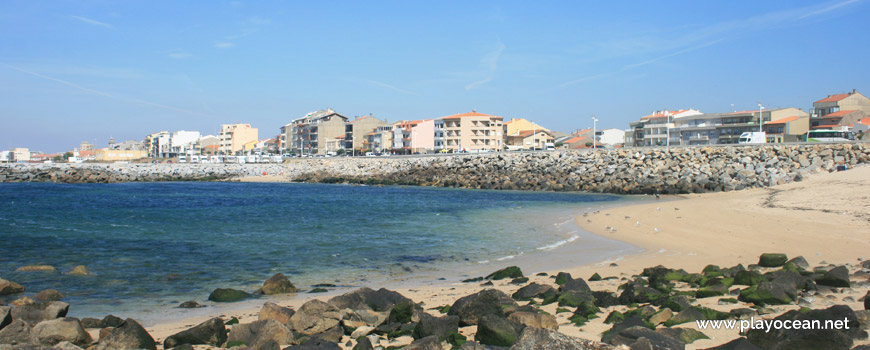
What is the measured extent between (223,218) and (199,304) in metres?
15.6

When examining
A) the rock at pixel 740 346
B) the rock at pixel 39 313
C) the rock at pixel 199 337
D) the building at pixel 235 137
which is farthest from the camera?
the building at pixel 235 137

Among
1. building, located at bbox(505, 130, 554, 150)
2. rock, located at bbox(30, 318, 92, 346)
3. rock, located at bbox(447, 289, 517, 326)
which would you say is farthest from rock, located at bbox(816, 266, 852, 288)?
building, located at bbox(505, 130, 554, 150)

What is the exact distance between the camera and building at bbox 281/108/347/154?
122037 millimetres

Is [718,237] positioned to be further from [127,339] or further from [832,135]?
[832,135]

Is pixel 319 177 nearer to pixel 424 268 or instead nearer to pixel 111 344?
pixel 424 268

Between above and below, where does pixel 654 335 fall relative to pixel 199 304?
above

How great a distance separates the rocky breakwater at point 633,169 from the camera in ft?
112

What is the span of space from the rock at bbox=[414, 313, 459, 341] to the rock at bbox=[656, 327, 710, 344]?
7.55 feet

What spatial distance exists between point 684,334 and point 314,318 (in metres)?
4.47

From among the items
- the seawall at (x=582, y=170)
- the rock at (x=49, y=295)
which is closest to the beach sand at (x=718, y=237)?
the rock at (x=49, y=295)

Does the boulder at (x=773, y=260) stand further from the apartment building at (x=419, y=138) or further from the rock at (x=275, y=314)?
the apartment building at (x=419, y=138)

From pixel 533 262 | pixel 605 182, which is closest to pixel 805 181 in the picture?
pixel 605 182

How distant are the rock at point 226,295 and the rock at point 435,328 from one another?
14.8 feet

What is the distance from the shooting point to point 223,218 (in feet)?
80.4
